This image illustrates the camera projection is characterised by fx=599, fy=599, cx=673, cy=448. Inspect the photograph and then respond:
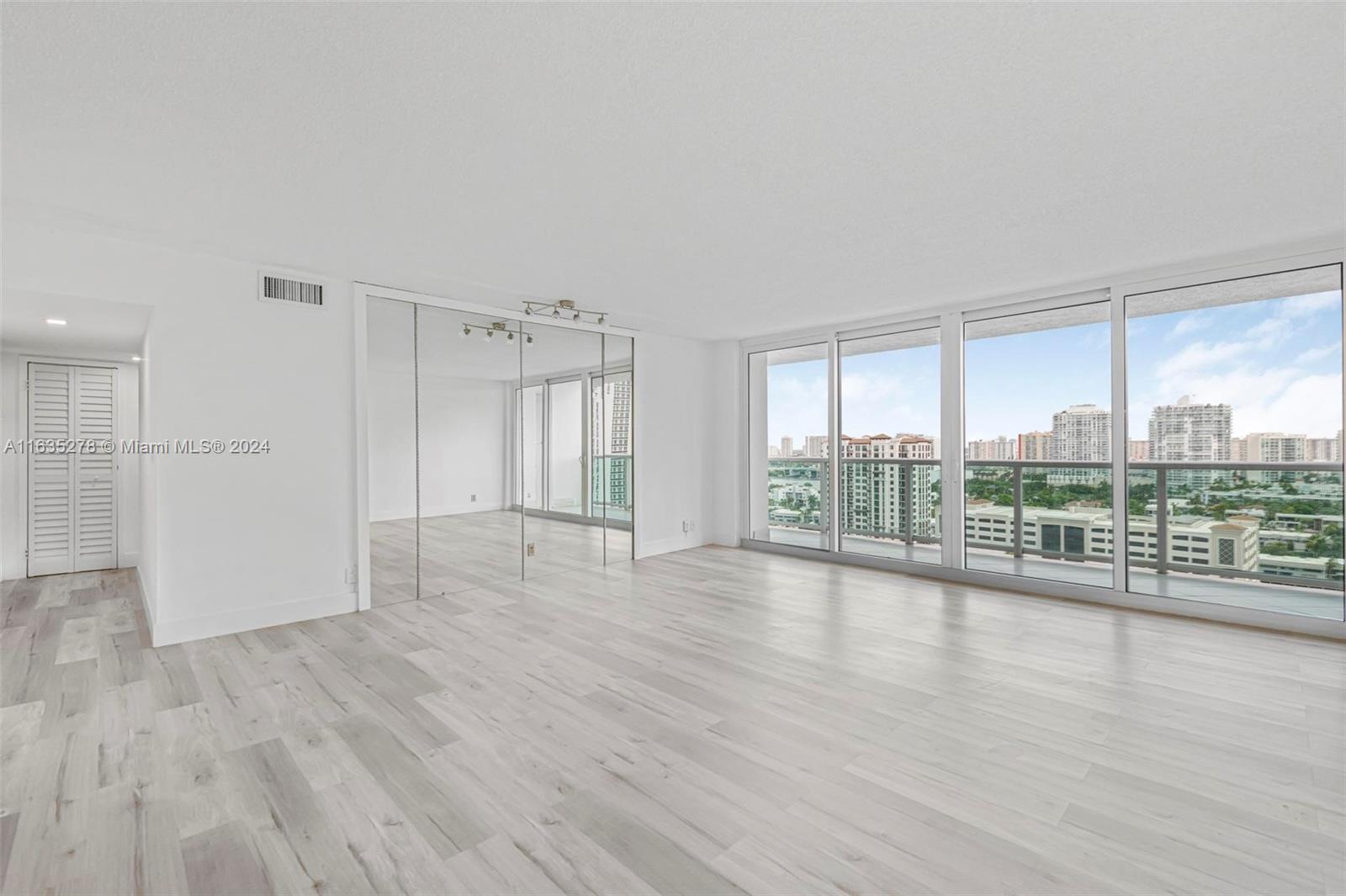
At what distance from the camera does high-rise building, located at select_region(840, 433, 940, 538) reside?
5996 millimetres

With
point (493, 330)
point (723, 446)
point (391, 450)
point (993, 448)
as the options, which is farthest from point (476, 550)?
point (993, 448)

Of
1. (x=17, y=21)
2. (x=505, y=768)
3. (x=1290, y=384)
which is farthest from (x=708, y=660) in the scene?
(x=1290, y=384)

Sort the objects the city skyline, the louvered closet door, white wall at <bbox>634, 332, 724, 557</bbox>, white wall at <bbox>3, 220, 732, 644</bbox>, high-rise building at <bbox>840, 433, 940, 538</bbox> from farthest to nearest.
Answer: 1. white wall at <bbox>634, 332, 724, 557</bbox>
2. high-rise building at <bbox>840, 433, 940, 538</bbox>
3. the louvered closet door
4. the city skyline
5. white wall at <bbox>3, 220, 732, 644</bbox>

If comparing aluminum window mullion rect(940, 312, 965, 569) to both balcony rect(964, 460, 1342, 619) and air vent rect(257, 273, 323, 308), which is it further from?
air vent rect(257, 273, 323, 308)

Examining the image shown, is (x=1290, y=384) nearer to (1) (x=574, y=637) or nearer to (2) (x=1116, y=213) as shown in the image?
(2) (x=1116, y=213)

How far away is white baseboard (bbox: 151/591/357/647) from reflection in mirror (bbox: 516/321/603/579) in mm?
1653

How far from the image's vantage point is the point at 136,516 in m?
5.78

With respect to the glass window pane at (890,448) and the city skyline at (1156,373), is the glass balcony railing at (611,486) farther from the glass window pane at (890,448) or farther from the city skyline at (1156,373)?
the city skyline at (1156,373)

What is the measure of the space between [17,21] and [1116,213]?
4.47 metres

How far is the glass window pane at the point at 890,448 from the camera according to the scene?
19.1 ft

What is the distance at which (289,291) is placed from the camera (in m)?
4.13

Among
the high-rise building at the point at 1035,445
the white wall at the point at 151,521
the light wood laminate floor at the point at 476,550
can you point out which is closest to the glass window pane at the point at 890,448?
the high-rise building at the point at 1035,445

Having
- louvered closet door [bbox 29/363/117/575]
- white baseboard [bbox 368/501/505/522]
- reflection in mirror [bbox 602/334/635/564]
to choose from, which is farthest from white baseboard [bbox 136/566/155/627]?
reflection in mirror [bbox 602/334/635/564]

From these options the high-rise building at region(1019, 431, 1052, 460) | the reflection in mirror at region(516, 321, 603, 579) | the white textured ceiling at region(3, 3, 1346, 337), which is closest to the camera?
the white textured ceiling at region(3, 3, 1346, 337)
